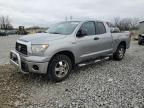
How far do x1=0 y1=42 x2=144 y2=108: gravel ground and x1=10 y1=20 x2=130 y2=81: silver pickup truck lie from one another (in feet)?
1.43

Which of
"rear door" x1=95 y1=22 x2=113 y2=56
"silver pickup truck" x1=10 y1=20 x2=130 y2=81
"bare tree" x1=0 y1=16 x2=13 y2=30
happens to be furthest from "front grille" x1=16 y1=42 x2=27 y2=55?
"bare tree" x1=0 y1=16 x2=13 y2=30

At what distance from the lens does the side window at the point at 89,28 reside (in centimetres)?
584

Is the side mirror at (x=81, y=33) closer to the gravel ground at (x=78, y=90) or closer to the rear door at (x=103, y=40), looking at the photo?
the rear door at (x=103, y=40)

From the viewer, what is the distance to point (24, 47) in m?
4.95

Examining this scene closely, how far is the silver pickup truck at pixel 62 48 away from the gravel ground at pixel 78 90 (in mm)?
436

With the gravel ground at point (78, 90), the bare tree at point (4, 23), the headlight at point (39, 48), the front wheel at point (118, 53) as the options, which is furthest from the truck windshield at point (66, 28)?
the bare tree at point (4, 23)

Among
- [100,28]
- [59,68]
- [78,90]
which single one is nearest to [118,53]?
[100,28]

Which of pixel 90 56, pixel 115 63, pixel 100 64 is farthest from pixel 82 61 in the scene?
pixel 115 63

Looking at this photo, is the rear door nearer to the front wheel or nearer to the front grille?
the front wheel

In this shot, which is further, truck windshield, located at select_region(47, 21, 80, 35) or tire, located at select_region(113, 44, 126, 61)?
tire, located at select_region(113, 44, 126, 61)

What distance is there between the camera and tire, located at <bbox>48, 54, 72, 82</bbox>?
487cm

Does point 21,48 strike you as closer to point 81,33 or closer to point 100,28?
point 81,33

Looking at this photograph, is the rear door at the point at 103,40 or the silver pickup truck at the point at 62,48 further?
the rear door at the point at 103,40

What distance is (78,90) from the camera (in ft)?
15.0
